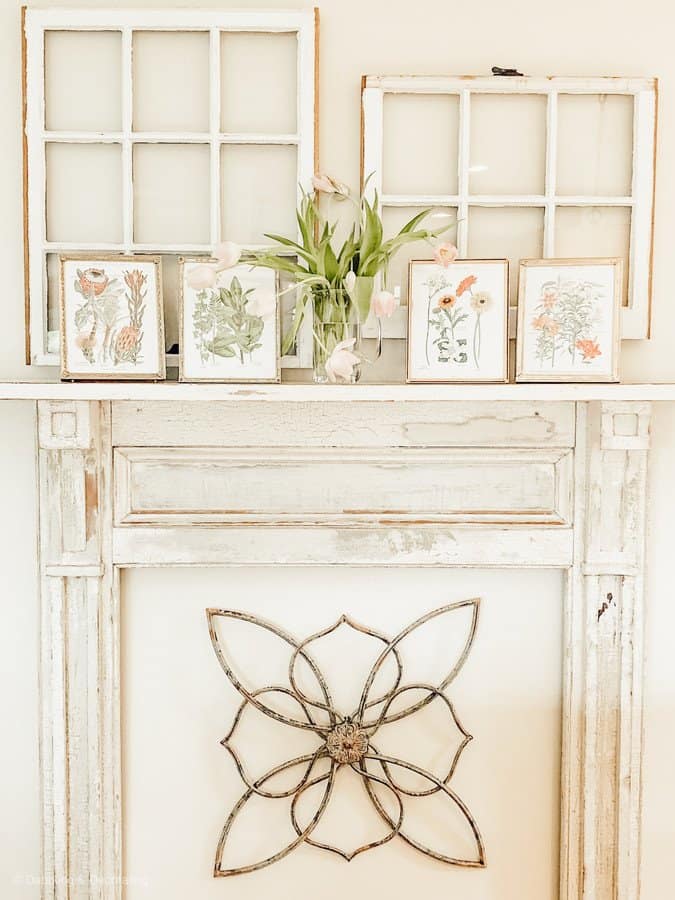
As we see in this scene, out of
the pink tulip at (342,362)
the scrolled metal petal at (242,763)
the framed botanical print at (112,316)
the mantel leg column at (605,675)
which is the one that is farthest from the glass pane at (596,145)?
the scrolled metal petal at (242,763)

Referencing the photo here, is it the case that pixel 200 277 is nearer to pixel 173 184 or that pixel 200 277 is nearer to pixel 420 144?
pixel 173 184

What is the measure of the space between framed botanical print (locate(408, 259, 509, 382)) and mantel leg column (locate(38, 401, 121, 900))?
57 cm

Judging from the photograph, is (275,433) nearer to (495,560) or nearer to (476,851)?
(495,560)

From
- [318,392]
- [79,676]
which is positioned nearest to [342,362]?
[318,392]

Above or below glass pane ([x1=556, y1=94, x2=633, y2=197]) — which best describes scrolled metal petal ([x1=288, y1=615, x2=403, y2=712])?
below

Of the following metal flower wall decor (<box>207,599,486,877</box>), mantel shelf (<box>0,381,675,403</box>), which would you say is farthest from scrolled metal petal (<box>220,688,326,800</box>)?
mantel shelf (<box>0,381,675,403</box>)

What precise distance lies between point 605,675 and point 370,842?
54 cm

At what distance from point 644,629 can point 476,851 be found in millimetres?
527

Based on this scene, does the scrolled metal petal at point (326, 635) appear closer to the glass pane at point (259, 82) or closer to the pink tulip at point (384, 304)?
the pink tulip at point (384, 304)

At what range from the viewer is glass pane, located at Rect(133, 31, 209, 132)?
1.50 m

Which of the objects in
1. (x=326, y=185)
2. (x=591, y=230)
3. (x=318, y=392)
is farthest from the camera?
(x=591, y=230)

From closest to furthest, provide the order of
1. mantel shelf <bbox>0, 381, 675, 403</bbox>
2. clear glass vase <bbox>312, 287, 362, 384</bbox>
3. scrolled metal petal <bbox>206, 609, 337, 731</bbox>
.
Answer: mantel shelf <bbox>0, 381, 675, 403</bbox> → clear glass vase <bbox>312, 287, 362, 384</bbox> → scrolled metal petal <bbox>206, 609, 337, 731</bbox>

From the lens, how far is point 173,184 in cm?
151

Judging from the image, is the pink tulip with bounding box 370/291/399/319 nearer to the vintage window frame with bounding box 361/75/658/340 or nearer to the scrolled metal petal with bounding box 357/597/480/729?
the vintage window frame with bounding box 361/75/658/340
